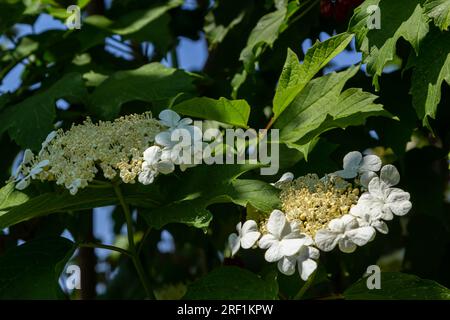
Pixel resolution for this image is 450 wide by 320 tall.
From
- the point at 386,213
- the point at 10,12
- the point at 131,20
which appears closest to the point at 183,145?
the point at 386,213

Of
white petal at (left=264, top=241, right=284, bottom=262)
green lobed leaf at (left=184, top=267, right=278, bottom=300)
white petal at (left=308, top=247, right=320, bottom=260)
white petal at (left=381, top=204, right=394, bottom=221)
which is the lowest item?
green lobed leaf at (left=184, top=267, right=278, bottom=300)

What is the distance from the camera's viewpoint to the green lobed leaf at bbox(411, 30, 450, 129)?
4.95 feet

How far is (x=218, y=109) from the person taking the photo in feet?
5.22

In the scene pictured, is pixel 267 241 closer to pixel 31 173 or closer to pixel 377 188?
pixel 377 188

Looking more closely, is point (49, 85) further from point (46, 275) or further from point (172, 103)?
point (46, 275)

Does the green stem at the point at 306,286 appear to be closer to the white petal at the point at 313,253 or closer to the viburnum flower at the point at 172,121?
the white petal at the point at 313,253

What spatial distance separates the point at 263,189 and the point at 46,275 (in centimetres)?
39

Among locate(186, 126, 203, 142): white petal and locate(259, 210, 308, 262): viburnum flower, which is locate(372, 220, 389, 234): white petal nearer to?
locate(259, 210, 308, 262): viburnum flower

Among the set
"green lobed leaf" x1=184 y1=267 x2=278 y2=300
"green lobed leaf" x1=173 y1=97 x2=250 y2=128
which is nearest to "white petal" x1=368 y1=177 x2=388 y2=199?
"green lobed leaf" x1=184 y1=267 x2=278 y2=300

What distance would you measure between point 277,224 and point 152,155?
241 mm

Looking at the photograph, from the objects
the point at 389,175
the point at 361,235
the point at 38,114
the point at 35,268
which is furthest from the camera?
the point at 38,114

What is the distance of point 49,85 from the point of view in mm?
2121

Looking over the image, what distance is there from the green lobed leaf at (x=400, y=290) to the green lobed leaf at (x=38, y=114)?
0.72m

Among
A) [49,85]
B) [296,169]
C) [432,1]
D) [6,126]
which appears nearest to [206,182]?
[296,169]
